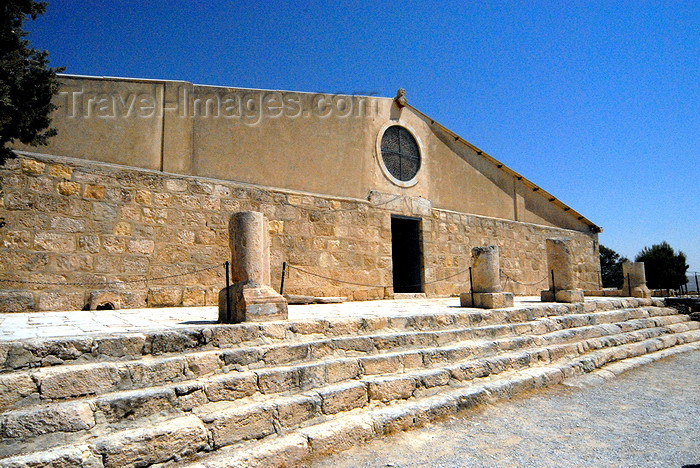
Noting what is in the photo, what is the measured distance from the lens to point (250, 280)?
17.4 ft

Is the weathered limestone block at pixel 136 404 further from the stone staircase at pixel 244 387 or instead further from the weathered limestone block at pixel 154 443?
the weathered limestone block at pixel 154 443

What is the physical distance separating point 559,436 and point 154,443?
362 cm

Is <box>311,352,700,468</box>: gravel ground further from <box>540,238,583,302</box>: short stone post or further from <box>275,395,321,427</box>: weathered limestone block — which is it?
<box>540,238,583,302</box>: short stone post

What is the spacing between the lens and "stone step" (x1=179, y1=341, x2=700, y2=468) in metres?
3.39

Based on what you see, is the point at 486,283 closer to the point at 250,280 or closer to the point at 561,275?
the point at 561,275

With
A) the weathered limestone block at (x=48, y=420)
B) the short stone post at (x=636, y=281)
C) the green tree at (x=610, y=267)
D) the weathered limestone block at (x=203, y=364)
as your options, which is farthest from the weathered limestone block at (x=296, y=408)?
the green tree at (x=610, y=267)

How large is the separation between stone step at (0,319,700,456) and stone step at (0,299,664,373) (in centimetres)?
41

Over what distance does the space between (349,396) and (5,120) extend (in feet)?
20.1

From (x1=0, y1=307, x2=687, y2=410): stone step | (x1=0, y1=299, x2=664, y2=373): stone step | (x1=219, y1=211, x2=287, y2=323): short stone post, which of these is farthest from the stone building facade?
(x1=0, y1=307, x2=687, y2=410): stone step

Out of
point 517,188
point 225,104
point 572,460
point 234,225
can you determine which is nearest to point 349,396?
point 572,460

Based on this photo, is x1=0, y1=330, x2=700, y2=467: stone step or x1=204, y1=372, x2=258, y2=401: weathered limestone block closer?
x1=0, y1=330, x2=700, y2=467: stone step

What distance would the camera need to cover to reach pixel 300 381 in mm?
4266

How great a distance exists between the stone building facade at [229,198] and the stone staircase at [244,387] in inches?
179

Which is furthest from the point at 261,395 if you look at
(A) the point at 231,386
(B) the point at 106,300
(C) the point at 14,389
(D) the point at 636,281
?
(D) the point at 636,281
